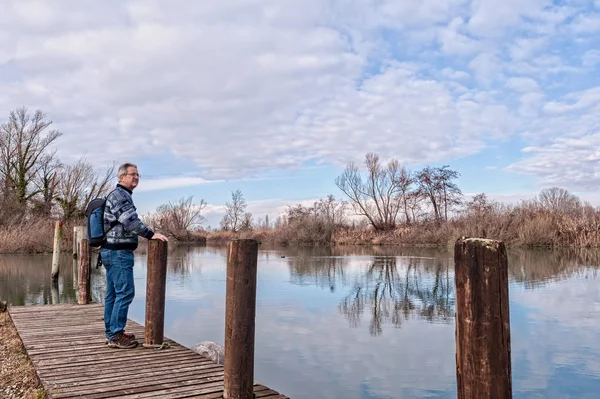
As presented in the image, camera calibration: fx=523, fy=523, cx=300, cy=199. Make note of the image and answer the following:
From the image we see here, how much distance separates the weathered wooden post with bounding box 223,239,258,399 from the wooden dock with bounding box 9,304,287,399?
227 millimetres

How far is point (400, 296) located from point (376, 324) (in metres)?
3.39

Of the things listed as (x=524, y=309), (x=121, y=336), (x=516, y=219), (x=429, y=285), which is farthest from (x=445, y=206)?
(x=121, y=336)

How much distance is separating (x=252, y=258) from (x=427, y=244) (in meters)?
34.1

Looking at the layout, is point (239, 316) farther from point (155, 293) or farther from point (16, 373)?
point (16, 373)

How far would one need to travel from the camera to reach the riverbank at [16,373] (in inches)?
186

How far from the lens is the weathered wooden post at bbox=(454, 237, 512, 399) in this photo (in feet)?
8.57

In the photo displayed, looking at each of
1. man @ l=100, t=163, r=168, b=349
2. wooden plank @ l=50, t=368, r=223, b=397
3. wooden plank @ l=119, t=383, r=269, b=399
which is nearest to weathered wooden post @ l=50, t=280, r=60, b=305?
man @ l=100, t=163, r=168, b=349

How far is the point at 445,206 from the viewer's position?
44250 millimetres

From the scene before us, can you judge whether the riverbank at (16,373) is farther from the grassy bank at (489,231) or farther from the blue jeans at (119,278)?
the grassy bank at (489,231)

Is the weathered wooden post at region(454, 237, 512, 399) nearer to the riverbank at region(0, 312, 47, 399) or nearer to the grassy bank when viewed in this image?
the riverbank at region(0, 312, 47, 399)

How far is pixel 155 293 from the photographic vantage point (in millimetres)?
5871

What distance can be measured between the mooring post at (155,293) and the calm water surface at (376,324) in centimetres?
165

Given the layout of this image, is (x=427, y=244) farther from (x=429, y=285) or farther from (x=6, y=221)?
(x=6, y=221)

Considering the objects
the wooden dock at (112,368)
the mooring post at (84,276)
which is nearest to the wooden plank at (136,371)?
the wooden dock at (112,368)
